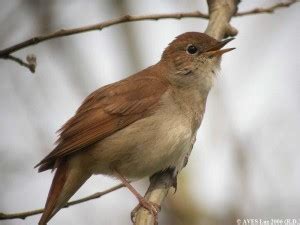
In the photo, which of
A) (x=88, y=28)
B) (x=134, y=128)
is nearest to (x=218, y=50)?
(x=134, y=128)

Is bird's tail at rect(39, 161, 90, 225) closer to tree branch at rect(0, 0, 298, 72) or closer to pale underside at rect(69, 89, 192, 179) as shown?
pale underside at rect(69, 89, 192, 179)

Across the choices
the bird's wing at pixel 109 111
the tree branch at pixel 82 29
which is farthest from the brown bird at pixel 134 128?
the tree branch at pixel 82 29

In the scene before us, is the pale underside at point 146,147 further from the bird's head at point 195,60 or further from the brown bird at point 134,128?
the bird's head at point 195,60

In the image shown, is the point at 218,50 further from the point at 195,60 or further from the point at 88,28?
the point at 88,28

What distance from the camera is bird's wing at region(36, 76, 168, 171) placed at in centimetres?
499

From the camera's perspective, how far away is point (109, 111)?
5.23m

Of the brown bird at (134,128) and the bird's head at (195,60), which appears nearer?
the brown bird at (134,128)

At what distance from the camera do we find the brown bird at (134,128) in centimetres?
495

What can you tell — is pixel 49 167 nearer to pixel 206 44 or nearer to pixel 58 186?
pixel 58 186

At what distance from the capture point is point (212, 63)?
5500 millimetres

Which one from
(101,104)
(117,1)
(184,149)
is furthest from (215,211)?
(117,1)

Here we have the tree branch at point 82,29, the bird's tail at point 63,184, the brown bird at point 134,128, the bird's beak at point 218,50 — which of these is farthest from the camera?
the bird's beak at point 218,50

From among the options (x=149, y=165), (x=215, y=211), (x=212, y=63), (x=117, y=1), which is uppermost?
(x=117, y=1)

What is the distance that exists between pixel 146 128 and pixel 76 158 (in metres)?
0.73
